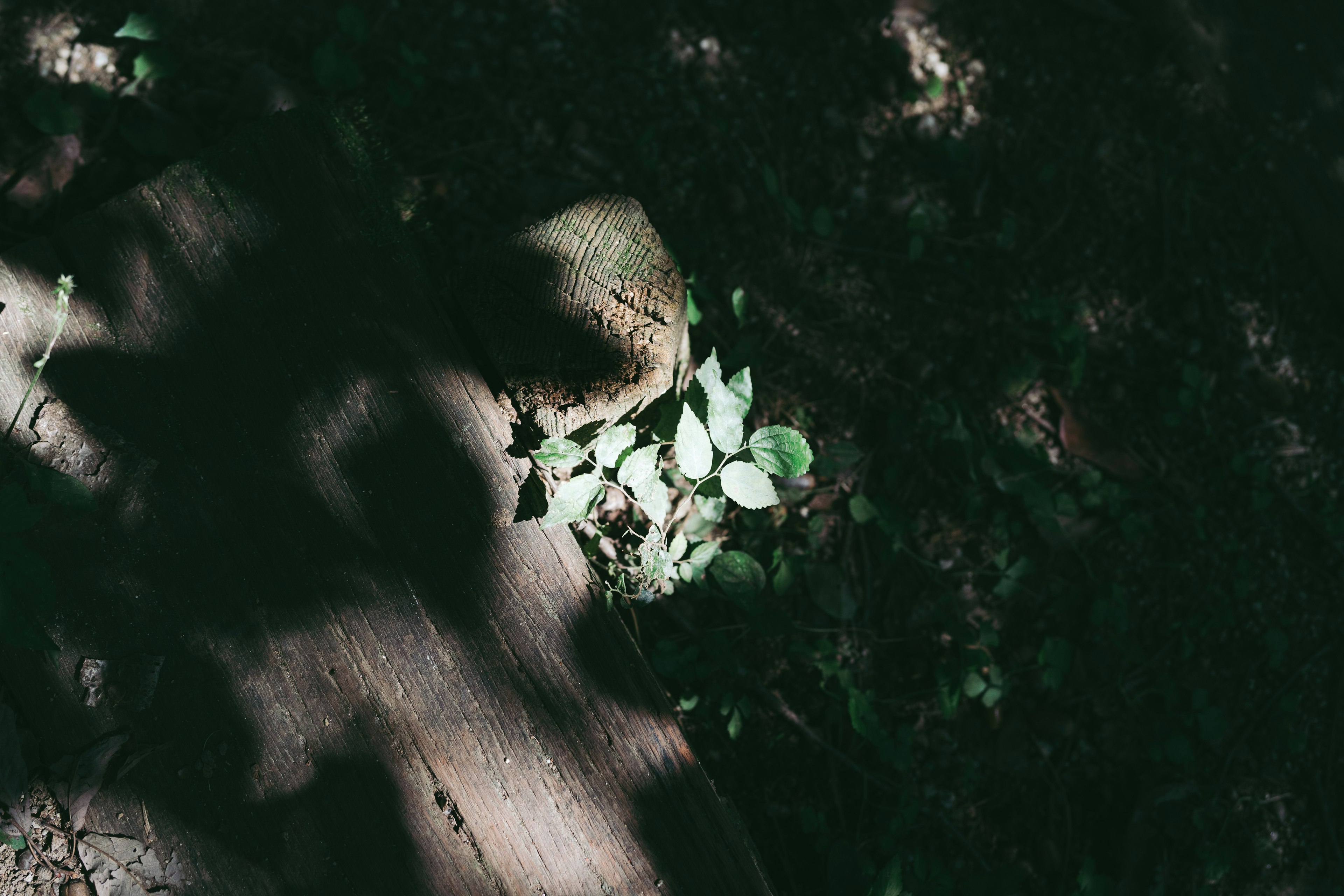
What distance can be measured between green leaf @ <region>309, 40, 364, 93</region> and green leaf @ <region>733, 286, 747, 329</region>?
1320mm

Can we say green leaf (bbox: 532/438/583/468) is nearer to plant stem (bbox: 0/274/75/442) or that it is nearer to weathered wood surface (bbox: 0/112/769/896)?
weathered wood surface (bbox: 0/112/769/896)

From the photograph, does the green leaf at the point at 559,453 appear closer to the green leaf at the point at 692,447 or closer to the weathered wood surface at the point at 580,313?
the weathered wood surface at the point at 580,313

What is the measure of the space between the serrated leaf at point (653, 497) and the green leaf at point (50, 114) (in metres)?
1.90

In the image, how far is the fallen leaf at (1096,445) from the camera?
2443 mm

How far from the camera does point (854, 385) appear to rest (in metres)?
2.33

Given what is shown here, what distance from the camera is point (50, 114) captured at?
2.02 m

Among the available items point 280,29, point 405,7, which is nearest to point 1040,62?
point 405,7

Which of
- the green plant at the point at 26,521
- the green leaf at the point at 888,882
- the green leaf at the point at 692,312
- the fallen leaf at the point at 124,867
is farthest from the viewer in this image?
the green leaf at the point at 692,312

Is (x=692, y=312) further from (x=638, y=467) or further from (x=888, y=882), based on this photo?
(x=888, y=882)

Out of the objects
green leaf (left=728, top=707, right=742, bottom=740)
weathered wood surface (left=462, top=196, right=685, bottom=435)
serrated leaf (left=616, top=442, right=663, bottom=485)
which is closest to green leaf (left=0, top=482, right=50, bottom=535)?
weathered wood surface (left=462, top=196, right=685, bottom=435)

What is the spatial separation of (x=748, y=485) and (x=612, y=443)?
31cm

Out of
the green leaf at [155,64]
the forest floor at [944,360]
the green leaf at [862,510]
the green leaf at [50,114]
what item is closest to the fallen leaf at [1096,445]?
the forest floor at [944,360]

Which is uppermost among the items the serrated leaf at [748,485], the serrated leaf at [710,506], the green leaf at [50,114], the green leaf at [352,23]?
the green leaf at [352,23]

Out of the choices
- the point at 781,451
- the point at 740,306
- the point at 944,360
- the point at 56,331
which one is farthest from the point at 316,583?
the point at 944,360
